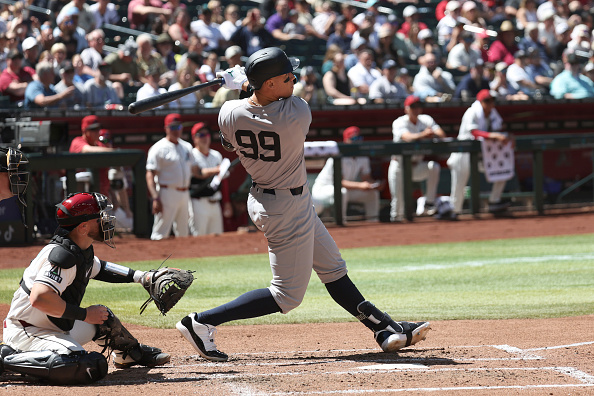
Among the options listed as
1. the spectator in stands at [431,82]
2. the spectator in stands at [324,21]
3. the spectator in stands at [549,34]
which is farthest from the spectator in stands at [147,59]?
the spectator in stands at [549,34]

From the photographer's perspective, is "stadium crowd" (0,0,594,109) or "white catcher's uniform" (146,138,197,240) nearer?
"white catcher's uniform" (146,138,197,240)

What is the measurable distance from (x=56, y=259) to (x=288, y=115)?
1466mm

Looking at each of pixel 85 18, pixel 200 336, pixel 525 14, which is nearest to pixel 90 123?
pixel 85 18

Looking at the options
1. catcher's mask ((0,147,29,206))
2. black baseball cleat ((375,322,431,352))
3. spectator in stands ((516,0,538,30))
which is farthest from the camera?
spectator in stands ((516,0,538,30))

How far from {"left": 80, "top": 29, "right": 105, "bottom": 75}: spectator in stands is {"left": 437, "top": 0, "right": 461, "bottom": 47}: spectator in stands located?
7.53 m

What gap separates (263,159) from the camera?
4965 millimetres

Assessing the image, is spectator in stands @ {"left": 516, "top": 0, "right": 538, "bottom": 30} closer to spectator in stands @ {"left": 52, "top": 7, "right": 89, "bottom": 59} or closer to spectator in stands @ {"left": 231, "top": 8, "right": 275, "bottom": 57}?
spectator in stands @ {"left": 231, "top": 8, "right": 275, "bottom": 57}

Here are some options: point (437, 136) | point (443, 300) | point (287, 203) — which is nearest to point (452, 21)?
point (437, 136)

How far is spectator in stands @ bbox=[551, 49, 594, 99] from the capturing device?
16969mm

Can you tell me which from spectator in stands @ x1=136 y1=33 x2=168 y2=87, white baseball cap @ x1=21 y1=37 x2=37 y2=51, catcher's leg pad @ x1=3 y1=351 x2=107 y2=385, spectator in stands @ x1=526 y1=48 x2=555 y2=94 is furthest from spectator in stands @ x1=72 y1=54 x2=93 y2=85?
catcher's leg pad @ x1=3 y1=351 x2=107 y2=385

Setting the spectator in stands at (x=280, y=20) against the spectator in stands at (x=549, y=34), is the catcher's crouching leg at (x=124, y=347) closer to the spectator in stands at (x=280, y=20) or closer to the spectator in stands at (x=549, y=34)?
the spectator in stands at (x=280, y=20)

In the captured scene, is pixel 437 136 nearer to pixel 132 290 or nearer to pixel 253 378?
pixel 132 290

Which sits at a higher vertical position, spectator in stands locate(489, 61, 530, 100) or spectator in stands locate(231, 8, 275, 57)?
spectator in stands locate(231, 8, 275, 57)

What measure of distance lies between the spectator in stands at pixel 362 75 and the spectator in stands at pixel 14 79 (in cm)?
561
